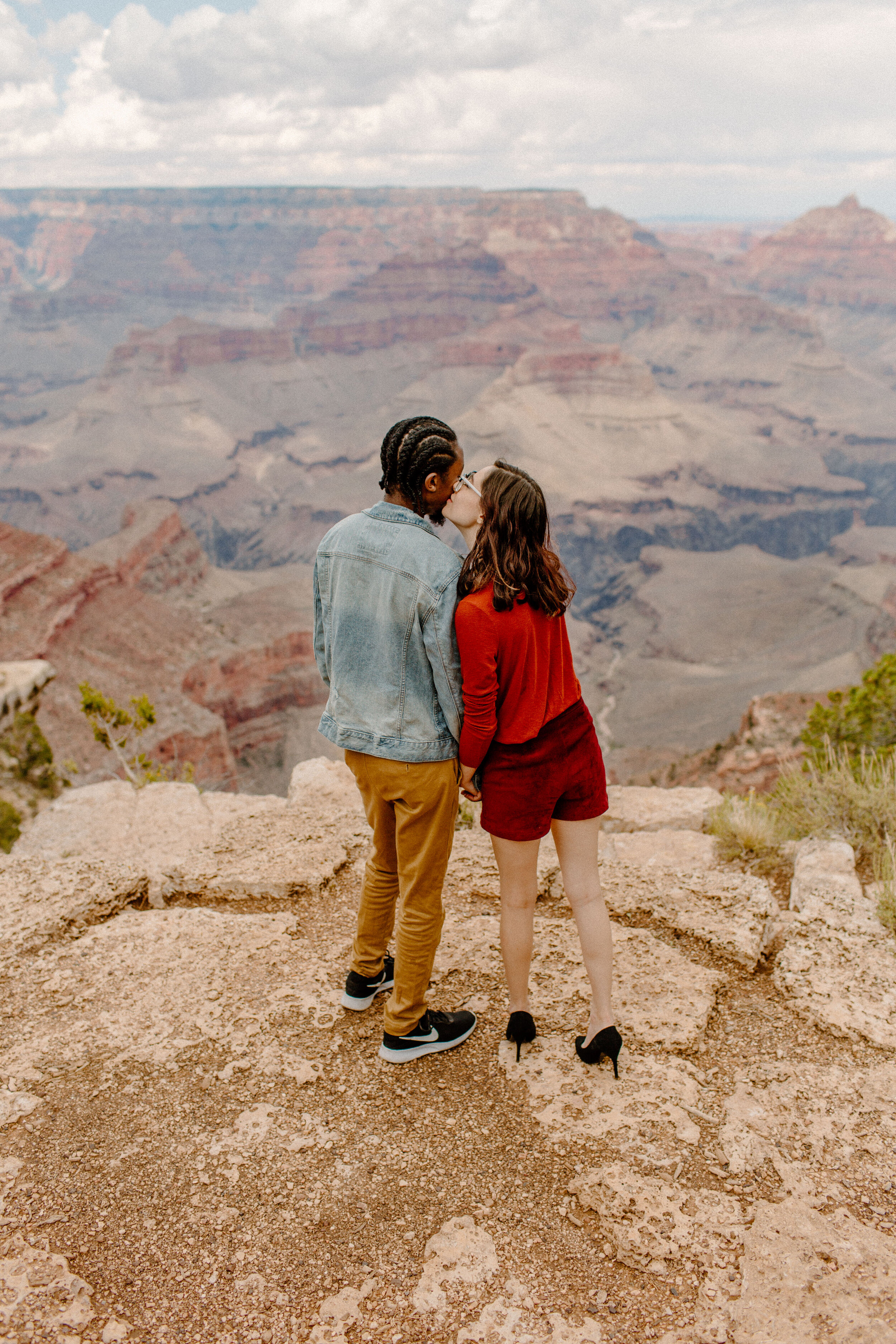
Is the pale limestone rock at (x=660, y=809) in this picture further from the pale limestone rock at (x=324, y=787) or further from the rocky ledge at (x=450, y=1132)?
the rocky ledge at (x=450, y=1132)

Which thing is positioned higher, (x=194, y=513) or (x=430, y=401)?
(x=430, y=401)

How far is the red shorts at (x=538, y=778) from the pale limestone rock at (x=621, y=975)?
107 centimetres

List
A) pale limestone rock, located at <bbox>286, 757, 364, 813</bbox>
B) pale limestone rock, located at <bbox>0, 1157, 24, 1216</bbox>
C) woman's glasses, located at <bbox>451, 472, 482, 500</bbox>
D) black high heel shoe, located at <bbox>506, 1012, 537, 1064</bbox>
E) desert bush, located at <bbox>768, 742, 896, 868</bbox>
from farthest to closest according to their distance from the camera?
pale limestone rock, located at <bbox>286, 757, 364, 813</bbox>
desert bush, located at <bbox>768, 742, 896, 868</bbox>
black high heel shoe, located at <bbox>506, 1012, 537, 1064</bbox>
woman's glasses, located at <bbox>451, 472, 482, 500</bbox>
pale limestone rock, located at <bbox>0, 1157, 24, 1216</bbox>

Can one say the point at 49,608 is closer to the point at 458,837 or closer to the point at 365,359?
the point at 458,837

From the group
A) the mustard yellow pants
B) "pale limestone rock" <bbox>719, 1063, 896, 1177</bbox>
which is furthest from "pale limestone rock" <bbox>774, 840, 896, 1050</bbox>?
the mustard yellow pants

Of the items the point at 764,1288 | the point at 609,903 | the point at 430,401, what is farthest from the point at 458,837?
the point at 430,401

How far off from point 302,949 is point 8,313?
202m

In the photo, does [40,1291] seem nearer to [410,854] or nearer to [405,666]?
[410,854]

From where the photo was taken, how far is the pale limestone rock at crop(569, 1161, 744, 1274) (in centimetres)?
240

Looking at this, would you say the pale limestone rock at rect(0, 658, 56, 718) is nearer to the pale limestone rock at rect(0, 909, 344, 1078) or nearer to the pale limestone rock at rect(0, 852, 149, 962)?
the pale limestone rock at rect(0, 852, 149, 962)

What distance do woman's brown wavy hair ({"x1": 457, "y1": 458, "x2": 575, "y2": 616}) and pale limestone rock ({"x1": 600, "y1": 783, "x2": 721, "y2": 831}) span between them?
4182 mm

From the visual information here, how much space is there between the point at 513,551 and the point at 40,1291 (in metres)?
2.52

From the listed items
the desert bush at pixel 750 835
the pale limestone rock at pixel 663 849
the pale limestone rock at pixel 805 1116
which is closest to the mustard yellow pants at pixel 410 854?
the pale limestone rock at pixel 805 1116

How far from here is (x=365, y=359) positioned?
139375mm
